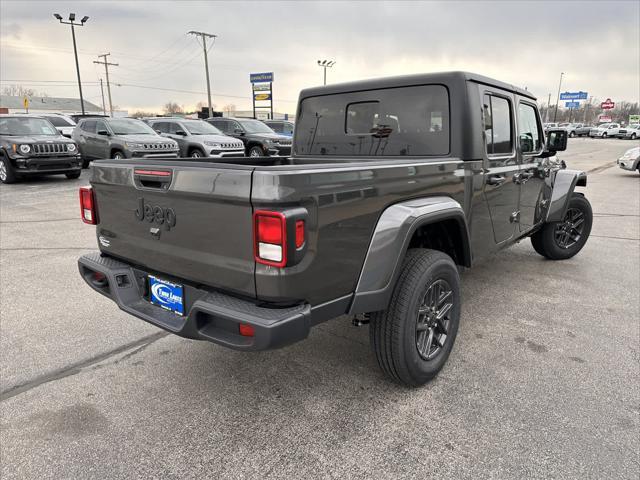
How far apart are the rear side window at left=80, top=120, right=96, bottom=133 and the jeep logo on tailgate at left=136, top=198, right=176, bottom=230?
12.8 metres

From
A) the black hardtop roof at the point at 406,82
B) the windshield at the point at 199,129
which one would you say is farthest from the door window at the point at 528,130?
the windshield at the point at 199,129

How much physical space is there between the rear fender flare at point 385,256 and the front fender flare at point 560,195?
293cm

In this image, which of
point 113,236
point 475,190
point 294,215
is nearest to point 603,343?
point 475,190

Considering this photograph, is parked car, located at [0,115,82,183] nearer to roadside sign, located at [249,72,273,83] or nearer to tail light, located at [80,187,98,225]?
tail light, located at [80,187,98,225]

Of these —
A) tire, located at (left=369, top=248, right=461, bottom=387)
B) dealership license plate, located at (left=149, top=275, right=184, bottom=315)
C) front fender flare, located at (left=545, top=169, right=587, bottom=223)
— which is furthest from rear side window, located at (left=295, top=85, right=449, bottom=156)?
front fender flare, located at (left=545, top=169, right=587, bottom=223)

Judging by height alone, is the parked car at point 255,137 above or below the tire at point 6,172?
above

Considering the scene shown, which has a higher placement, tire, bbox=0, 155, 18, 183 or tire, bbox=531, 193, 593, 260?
tire, bbox=0, 155, 18, 183

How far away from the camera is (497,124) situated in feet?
11.7

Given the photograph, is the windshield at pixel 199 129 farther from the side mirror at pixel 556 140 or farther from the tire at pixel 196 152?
the side mirror at pixel 556 140

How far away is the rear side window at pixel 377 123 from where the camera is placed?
3.20 m

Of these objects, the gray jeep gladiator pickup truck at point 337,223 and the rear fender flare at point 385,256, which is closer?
the gray jeep gladiator pickup truck at point 337,223

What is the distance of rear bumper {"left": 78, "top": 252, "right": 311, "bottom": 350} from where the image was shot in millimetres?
1954

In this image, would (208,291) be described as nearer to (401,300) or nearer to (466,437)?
(401,300)

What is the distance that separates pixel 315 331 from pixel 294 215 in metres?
1.90
